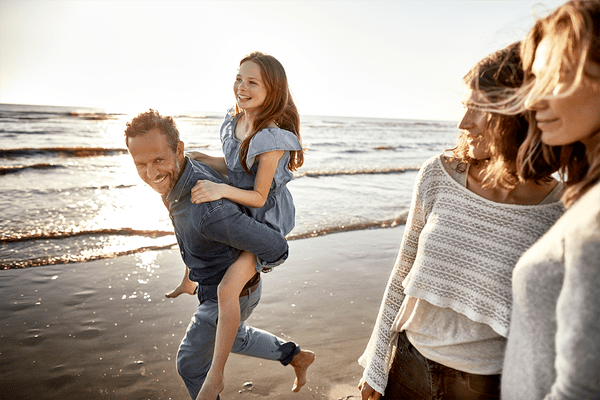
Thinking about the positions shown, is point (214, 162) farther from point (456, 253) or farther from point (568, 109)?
point (568, 109)

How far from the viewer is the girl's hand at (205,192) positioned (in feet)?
7.09

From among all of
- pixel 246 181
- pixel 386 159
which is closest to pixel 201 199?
pixel 246 181

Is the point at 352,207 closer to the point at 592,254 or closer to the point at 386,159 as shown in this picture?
the point at 592,254

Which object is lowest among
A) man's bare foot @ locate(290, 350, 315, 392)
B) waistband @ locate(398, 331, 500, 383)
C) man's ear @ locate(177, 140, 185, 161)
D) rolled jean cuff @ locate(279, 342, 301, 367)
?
man's bare foot @ locate(290, 350, 315, 392)

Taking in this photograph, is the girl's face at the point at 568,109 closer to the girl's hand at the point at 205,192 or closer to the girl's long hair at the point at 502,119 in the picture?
the girl's long hair at the point at 502,119

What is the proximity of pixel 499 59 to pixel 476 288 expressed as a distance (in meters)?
0.94

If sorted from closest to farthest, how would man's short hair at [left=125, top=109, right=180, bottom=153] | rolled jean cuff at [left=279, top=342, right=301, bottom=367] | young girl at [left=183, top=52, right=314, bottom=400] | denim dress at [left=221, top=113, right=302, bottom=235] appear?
man's short hair at [left=125, top=109, right=180, bottom=153] → young girl at [left=183, top=52, right=314, bottom=400] → denim dress at [left=221, top=113, right=302, bottom=235] → rolled jean cuff at [left=279, top=342, right=301, bottom=367]

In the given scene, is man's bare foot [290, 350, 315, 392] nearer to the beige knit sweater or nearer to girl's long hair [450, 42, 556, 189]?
the beige knit sweater

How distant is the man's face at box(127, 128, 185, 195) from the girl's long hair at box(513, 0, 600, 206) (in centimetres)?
175

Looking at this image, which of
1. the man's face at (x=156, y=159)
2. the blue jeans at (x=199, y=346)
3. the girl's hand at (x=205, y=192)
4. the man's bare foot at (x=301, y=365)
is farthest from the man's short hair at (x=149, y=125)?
the man's bare foot at (x=301, y=365)

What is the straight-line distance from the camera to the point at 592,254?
0.85m

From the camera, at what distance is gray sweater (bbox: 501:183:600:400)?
87 centimetres

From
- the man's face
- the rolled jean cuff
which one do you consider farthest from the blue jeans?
the man's face

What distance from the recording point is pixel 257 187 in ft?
8.63
